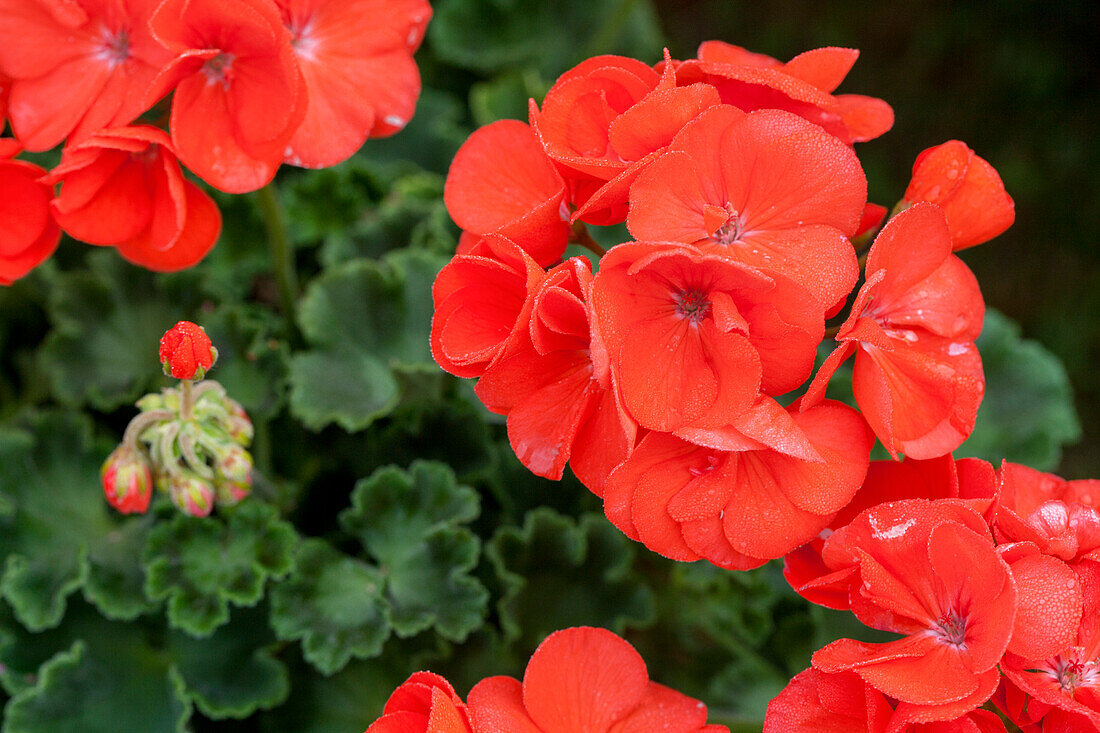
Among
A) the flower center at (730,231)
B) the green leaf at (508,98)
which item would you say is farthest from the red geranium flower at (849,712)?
the green leaf at (508,98)

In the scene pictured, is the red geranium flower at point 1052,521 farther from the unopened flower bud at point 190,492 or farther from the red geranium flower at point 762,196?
the unopened flower bud at point 190,492

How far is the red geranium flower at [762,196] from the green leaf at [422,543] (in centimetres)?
72

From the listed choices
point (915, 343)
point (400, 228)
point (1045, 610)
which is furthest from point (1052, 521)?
point (400, 228)

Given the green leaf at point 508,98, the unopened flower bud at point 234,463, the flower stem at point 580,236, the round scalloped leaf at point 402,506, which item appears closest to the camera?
the flower stem at point 580,236

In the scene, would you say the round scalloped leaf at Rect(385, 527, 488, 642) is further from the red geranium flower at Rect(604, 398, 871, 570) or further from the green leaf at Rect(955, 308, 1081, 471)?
the green leaf at Rect(955, 308, 1081, 471)

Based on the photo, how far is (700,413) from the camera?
90 centimetres

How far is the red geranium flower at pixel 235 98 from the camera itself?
42.9 inches

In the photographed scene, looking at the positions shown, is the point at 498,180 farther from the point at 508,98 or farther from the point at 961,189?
the point at 508,98

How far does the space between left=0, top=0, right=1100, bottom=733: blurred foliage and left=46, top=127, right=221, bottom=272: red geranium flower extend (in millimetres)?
376

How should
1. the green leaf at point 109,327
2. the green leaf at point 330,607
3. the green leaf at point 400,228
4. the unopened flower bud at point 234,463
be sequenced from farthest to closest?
the green leaf at point 400,228 → the green leaf at point 109,327 → the green leaf at point 330,607 → the unopened flower bud at point 234,463

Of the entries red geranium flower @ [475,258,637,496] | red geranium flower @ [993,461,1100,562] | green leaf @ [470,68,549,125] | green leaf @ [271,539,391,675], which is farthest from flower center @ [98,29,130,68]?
red geranium flower @ [993,461,1100,562]

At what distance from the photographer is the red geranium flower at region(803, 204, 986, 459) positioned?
0.95m

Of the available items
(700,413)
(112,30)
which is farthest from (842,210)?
(112,30)

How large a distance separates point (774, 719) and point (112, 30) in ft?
3.43
